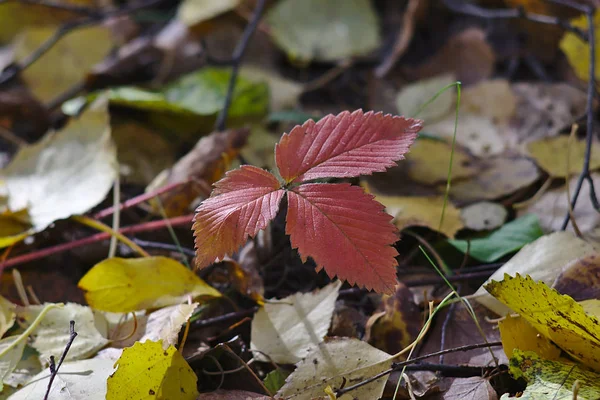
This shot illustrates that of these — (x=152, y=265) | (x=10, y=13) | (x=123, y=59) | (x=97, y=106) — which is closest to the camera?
(x=152, y=265)

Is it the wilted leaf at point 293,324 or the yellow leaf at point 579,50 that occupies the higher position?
the yellow leaf at point 579,50

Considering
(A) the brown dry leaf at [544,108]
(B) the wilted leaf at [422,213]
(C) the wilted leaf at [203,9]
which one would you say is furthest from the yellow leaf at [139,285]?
(C) the wilted leaf at [203,9]

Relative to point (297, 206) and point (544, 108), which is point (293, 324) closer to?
point (297, 206)

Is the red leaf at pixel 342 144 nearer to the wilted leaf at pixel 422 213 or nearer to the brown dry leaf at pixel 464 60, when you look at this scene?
the wilted leaf at pixel 422 213

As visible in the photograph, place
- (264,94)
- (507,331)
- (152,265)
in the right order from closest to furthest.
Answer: (507,331) → (152,265) → (264,94)

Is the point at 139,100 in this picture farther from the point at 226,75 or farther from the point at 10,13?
the point at 10,13

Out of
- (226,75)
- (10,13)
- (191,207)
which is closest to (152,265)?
(191,207)

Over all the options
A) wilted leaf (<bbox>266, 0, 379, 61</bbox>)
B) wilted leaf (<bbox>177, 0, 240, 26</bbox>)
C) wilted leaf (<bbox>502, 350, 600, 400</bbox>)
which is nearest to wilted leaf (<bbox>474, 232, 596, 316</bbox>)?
wilted leaf (<bbox>502, 350, 600, 400</bbox>)

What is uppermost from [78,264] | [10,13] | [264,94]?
[10,13]
